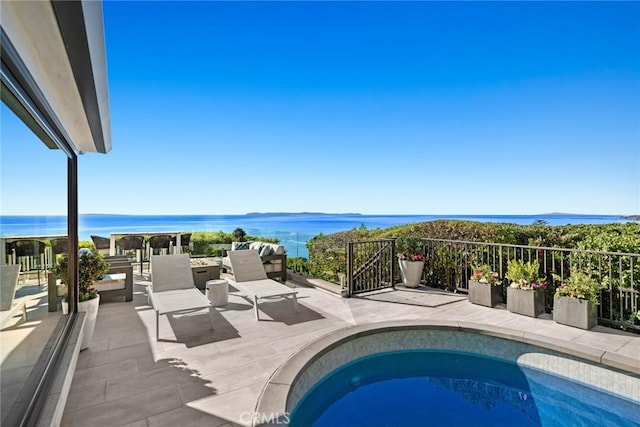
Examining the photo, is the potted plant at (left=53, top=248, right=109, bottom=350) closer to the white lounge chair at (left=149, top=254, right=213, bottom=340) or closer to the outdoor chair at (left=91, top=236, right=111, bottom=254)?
the white lounge chair at (left=149, top=254, right=213, bottom=340)

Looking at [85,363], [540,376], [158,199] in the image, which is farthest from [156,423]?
[158,199]

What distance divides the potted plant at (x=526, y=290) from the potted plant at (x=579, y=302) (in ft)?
1.14

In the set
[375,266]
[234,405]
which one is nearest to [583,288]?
[375,266]

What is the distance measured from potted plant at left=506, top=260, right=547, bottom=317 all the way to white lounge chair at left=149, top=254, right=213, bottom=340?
4.69 m

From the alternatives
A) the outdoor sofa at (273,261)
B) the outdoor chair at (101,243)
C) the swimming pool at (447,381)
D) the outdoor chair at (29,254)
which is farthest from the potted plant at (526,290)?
the outdoor chair at (101,243)

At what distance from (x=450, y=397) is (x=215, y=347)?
2781mm

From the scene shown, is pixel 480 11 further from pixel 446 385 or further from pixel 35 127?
pixel 35 127

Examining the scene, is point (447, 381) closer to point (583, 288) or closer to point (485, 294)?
point (485, 294)

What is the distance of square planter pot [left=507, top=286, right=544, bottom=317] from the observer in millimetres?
4961

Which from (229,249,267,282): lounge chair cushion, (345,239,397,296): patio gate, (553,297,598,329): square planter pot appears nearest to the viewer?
(553,297,598,329): square planter pot

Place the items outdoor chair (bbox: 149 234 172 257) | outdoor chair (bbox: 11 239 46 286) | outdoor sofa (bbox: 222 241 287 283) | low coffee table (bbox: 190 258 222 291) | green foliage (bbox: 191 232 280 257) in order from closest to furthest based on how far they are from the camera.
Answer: outdoor chair (bbox: 11 239 46 286) < low coffee table (bbox: 190 258 222 291) < outdoor sofa (bbox: 222 241 287 283) < outdoor chair (bbox: 149 234 172 257) < green foliage (bbox: 191 232 280 257)

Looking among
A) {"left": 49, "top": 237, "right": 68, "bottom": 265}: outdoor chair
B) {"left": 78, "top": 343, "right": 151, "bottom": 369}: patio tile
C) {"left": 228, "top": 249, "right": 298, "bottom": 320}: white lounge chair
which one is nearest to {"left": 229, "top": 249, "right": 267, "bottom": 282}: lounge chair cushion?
{"left": 228, "top": 249, "right": 298, "bottom": 320}: white lounge chair

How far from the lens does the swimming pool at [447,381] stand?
315 centimetres

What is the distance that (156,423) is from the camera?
254 cm
